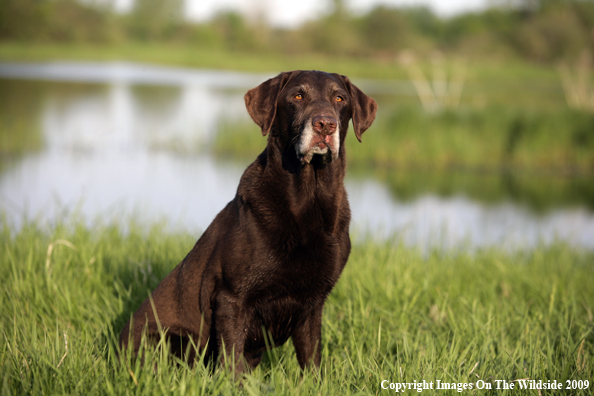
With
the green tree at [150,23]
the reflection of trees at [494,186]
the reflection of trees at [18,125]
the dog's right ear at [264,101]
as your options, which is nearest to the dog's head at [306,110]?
the dog's right ear at [264,101]

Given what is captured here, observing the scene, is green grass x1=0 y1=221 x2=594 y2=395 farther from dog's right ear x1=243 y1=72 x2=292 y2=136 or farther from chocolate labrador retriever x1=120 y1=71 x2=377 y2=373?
dog's right ear x1=243 y1=72 x2=292 y2=136

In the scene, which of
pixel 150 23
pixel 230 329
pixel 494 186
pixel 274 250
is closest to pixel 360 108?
pixel 274 250

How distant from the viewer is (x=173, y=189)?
11.2 m

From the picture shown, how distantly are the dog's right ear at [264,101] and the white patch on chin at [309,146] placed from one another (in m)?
0.29

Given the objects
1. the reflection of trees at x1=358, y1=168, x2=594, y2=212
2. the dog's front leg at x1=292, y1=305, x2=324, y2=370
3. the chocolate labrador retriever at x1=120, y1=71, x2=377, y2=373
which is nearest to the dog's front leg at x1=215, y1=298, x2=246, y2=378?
the chocolate labrador retriever at x1=120, y1=71, x2=377, y2=373

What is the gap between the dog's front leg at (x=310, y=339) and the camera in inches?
119

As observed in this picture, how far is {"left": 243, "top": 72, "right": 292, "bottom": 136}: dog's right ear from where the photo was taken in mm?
3086

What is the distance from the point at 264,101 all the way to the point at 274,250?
2.90 feet

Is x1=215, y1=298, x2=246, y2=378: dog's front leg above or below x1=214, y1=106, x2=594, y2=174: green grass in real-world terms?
below

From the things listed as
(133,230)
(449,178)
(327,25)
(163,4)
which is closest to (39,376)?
(133,230)

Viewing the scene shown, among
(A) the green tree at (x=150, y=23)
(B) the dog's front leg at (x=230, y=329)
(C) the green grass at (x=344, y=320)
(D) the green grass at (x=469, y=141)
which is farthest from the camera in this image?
(A) the green tree at (x=150, y=23)

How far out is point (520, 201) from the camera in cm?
1330

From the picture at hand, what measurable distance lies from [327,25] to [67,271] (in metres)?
61.6

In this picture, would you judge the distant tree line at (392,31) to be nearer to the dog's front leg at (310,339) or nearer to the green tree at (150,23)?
the green tree at (150,23)
